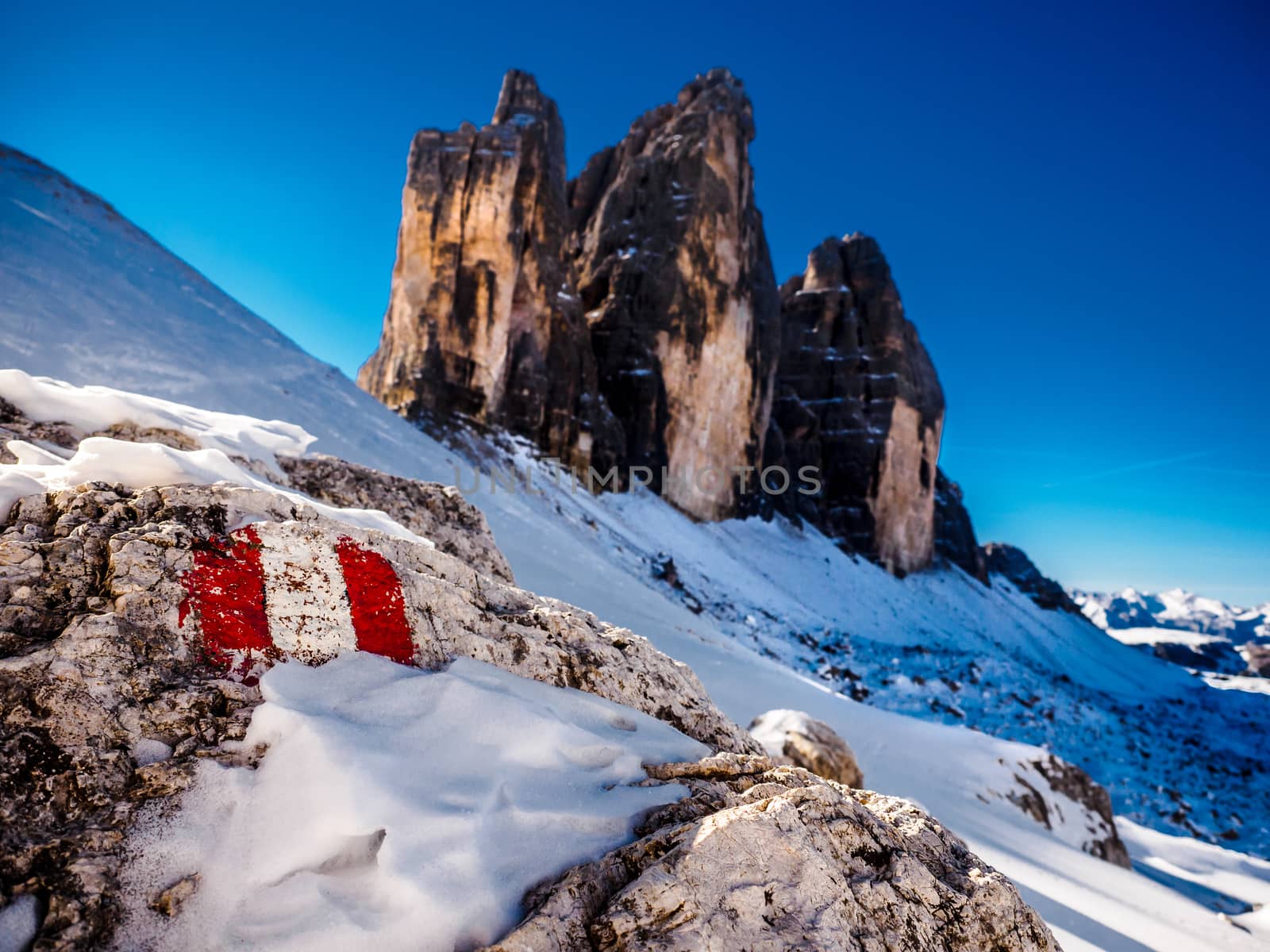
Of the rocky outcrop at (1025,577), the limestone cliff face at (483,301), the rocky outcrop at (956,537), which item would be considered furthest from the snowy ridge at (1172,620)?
the limestone cliff face at (483,301)

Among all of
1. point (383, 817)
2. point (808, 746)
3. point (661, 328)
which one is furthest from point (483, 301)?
point (383, 817)

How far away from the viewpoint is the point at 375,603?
228 cm

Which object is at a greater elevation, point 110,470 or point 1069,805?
point 110,470

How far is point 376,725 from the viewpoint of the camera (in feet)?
6.10

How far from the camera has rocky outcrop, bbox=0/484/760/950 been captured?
1475 millimetres

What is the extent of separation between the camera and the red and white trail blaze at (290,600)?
6.59ft

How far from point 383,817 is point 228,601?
38.1 inches

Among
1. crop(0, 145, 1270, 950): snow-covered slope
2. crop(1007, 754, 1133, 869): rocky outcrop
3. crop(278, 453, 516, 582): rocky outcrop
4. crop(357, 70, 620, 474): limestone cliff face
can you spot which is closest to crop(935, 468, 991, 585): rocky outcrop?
crop(0, 145, 1270, 950): snow-covered slope

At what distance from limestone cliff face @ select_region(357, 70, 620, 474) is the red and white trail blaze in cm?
1961

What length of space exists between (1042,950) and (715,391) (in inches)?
1177

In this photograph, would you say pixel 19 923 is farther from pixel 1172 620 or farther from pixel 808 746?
pixel 1172 620

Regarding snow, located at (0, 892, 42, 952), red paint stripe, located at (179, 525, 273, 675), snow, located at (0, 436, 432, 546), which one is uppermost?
snow, located at (0, 436, 432, 546)

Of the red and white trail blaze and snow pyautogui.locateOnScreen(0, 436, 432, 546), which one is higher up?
snow pyautogui.locateOnScreen(0, 436, 432, 546)

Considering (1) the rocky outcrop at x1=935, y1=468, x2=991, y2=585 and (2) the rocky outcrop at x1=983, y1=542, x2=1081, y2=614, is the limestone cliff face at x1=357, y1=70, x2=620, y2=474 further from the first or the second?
(2) the rocky outcrop at x1=983, y1=542, x2=1081, y2=614
